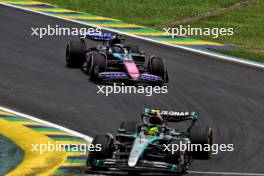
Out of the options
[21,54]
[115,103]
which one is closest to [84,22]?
[21,54]

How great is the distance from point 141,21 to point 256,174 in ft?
64.2

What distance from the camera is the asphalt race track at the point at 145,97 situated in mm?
25328

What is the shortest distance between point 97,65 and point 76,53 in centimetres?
195

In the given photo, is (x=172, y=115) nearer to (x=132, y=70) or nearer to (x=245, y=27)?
(x=132, y=70)

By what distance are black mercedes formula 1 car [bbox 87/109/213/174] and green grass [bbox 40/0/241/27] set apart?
17.7 m

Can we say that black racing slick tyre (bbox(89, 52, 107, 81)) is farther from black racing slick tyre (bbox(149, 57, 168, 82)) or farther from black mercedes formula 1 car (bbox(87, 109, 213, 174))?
black mercedes formula 1 car (bbox(87, 109, 213, 174))

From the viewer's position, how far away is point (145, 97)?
29.4 m

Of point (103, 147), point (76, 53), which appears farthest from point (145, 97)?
point (103, 147)

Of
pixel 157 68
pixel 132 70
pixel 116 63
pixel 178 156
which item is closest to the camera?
pixel 178 156

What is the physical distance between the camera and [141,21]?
40.8 meters

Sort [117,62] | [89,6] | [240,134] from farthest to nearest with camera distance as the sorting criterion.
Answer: [89,6] < [117,62] < [240,134]

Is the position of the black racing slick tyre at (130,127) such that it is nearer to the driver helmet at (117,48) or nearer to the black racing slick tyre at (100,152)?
the black racing slick tyre at (100,152)

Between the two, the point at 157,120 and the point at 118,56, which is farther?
the point at 118,56

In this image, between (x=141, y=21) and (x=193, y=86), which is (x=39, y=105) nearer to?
(x=193, y=86)
